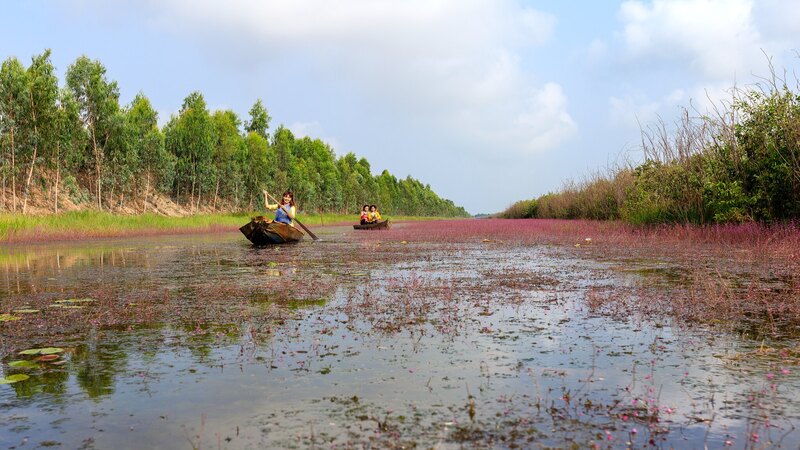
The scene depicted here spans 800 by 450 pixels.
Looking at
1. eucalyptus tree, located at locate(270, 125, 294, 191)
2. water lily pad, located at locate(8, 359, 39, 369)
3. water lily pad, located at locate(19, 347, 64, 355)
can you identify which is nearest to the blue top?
water lily pad, located at locate(19, 347, 64, 355)

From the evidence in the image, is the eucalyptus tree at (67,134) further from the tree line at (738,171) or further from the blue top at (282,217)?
the tree line at (738,171)

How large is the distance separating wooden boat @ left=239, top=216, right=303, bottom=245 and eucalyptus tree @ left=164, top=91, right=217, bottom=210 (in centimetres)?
2632

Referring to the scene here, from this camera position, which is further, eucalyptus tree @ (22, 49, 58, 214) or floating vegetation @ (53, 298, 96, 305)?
eucalyptus tree @ (22, 49, 58, 214)

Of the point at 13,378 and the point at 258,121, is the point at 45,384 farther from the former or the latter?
the point at 258,121

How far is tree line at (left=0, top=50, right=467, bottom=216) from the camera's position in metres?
27.4

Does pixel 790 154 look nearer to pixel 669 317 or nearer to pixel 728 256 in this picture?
pixel 728 256

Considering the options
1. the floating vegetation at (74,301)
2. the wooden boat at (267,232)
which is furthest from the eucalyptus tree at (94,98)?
the floating vegetation at (74,301)


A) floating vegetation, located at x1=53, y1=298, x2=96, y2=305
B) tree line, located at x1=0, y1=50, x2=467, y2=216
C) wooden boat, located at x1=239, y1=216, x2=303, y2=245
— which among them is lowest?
floating vegetation, located at x1=53, y1=298, x2=96, y2=305

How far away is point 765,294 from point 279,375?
604 centimetres

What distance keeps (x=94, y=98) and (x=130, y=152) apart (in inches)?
145

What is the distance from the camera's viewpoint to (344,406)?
3.31 m

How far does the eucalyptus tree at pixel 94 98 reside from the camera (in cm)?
3228

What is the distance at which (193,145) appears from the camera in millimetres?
42875

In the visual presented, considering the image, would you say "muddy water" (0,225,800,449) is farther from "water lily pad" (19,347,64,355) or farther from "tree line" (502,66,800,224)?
"tree line" (502,66,800,224)
